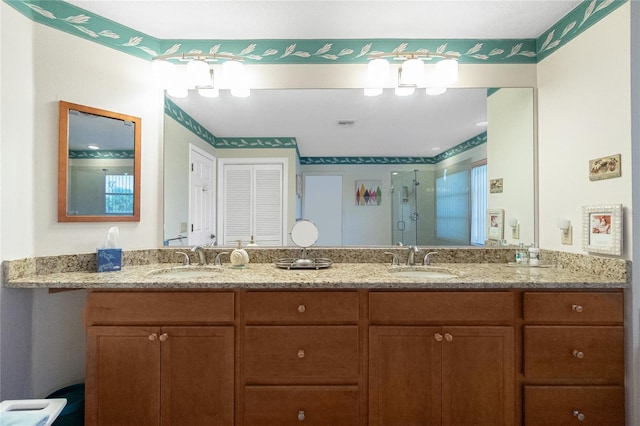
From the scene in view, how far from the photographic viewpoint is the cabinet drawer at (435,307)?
4.86ft

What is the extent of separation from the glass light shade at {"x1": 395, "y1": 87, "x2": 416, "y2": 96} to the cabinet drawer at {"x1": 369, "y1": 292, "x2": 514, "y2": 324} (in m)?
1.27

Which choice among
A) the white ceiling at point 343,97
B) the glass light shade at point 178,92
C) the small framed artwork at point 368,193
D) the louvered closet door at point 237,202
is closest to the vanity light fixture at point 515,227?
the white ceiling at point 343,97

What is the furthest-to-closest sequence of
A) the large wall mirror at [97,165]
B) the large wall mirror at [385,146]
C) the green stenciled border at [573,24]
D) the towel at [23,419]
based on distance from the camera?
the large wall mirror at [385,146] < the large wall mirror at [97,165] < the green stenciled border at [573,24] < the towel at [23,419]

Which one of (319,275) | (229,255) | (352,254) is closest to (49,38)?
(229,255)

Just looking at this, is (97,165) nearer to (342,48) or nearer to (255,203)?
(255,203)

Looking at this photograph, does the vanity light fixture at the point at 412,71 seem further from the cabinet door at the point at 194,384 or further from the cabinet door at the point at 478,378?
the cabinet door at the point at 194,384

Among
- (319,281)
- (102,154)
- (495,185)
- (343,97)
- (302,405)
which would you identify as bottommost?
(302,405)

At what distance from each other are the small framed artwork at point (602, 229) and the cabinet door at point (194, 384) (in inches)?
73.7

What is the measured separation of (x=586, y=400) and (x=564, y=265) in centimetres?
69

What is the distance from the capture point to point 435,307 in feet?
4.86

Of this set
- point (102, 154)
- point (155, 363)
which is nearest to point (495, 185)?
point (155, 363)

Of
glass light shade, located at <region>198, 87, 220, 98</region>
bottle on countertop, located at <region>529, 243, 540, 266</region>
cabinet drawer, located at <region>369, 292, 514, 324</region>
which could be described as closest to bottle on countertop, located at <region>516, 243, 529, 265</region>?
bottle on countertop, located at <region>529, 243, 540, 266</region>

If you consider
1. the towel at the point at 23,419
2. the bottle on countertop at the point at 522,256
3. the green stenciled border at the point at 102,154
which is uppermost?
the green stenciled border at the point at 102,154

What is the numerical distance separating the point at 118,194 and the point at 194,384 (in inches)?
46.9
